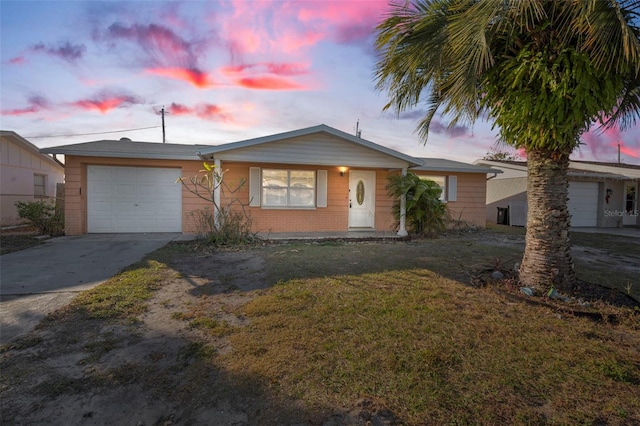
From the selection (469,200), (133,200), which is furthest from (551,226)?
(133,200)

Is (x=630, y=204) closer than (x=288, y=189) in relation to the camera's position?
No

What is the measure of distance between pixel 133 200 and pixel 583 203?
68.9ft

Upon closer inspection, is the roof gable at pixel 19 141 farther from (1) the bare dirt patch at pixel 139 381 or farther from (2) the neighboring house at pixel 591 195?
(2) the neighboring house at pixel 591 195

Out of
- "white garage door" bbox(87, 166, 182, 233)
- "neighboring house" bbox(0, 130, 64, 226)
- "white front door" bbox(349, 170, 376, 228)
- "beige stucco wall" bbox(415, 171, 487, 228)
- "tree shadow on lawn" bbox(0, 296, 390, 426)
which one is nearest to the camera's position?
"tree shadow on lawn" bbox(0, 296, 390, 426)

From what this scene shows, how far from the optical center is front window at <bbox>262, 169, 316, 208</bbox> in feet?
36.9

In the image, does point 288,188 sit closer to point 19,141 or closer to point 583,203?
point 19,141

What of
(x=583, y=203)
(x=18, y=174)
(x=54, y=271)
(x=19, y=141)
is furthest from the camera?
(x=583, y=203)

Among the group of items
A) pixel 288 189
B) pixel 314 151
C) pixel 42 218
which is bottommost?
pixel 42 218

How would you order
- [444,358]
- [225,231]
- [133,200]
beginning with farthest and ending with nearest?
1. [133,200]
2. [225,231]
3. [444,358]

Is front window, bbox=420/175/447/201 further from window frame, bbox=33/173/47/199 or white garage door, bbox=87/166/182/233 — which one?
window frame, bbox=33/173/47/199

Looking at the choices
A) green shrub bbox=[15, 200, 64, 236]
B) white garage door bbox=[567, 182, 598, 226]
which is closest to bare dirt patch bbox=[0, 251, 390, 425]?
green shrub bbox=[15, 200, 64, 236]

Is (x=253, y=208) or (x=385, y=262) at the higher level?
(x=253, y=208)

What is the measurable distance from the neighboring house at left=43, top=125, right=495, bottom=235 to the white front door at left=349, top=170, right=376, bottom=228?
4 centimetres

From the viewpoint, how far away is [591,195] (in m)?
16.7
